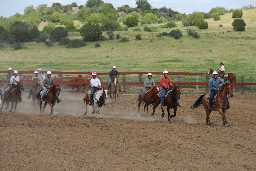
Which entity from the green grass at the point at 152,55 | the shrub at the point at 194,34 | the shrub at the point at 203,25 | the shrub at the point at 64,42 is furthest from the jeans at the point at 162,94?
the shrub at the point at 203,25

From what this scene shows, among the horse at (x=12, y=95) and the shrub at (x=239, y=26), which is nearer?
the horse at (x=12, y=95)

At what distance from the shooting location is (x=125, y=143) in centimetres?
1859

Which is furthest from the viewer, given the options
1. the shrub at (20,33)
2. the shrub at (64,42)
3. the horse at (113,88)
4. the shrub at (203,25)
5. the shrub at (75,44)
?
the shrub at (203,25)

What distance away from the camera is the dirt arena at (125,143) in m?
15.6

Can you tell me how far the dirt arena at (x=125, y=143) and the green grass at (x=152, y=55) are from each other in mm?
24372

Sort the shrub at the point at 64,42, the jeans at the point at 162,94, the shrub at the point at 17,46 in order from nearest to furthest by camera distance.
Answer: the jeans at the point at 162,94 < the shrub at the point at 17,46 < the shrub at the point at 64,42

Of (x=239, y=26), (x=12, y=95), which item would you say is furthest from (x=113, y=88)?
(x=239, y=26)

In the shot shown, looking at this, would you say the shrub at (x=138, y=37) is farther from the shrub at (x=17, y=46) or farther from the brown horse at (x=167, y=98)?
the brown horse at (x=167, y=98)

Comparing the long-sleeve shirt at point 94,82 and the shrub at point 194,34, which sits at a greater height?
the long-sleeve shirt at point 94,82

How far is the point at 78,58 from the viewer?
62.9 metres

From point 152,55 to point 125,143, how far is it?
4337 cm

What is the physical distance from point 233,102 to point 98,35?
1654 inches

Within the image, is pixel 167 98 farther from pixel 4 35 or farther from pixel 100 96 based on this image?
pixel 4 35

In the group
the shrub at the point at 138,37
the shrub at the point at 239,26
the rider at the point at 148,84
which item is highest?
Result: the shrub at the point at 239,26
